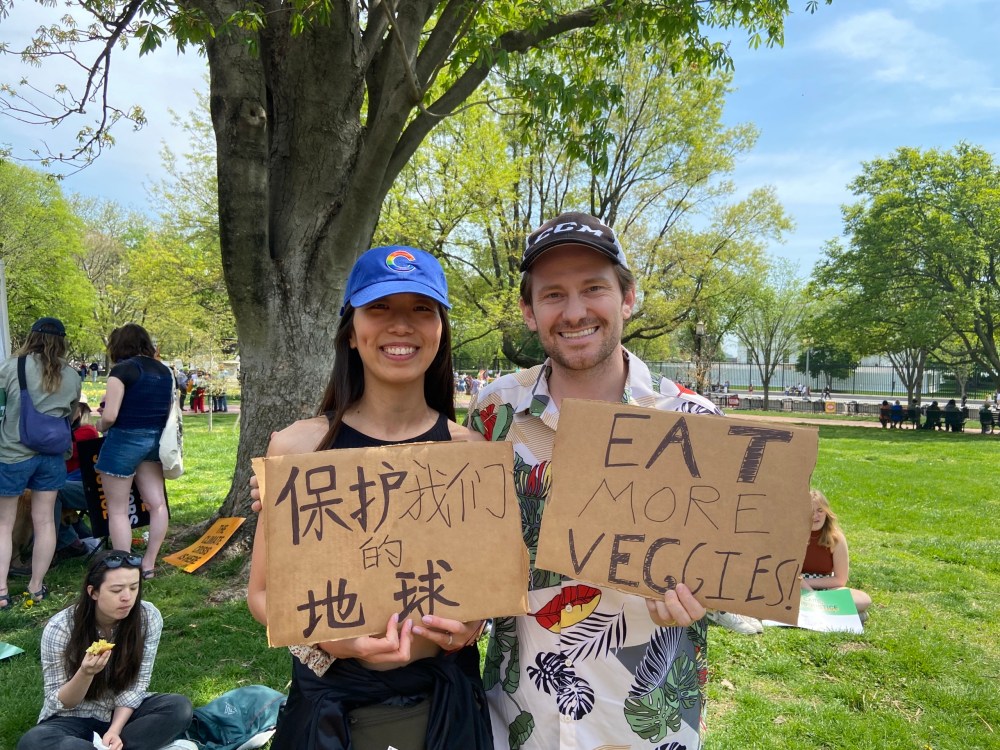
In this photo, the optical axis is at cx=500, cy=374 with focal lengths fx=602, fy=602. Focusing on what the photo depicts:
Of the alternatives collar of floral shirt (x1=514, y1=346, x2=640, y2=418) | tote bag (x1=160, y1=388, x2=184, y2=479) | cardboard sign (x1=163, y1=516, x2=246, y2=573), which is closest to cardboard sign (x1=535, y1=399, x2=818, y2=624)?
collar of floral shirt (x1=514, y1=346, x2=640, y2=418)

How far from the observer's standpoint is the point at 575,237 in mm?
1745

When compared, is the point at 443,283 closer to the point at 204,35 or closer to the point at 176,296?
the point at 204,35

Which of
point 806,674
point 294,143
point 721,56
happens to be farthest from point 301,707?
point 721,56

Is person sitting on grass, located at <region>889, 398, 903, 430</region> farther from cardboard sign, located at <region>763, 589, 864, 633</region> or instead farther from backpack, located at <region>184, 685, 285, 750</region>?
backpack, located at <region>184, 685, 285, 750</region>

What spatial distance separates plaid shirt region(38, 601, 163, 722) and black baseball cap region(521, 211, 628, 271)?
296cm

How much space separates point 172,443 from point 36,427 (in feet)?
3.11

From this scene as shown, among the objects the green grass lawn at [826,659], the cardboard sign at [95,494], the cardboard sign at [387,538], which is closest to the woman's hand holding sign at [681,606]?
the cardboard sign at [387,538]

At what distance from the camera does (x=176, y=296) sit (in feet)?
65.8

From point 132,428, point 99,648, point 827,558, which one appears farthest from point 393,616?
point 132,428

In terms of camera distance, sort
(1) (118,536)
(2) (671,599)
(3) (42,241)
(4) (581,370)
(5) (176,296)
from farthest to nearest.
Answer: (3) (42,241), (5) (176,296), (1) (118,536), (4) (581,370), (2) (671,599)

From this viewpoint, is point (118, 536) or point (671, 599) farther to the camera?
point (118, 536)

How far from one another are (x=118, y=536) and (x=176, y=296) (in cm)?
1725

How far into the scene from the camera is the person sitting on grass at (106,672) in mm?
2822

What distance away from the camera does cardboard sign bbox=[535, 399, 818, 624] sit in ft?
4.96
